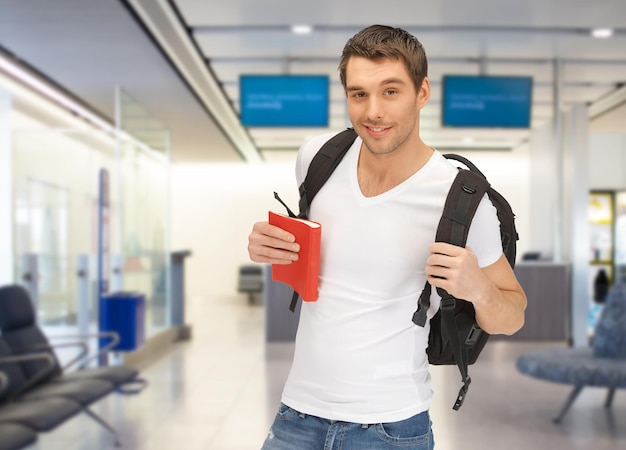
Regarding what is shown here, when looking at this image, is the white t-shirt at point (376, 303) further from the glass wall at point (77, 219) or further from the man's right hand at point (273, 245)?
the glass wall at point (77, 219)

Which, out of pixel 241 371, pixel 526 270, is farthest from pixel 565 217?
pixel 241 371

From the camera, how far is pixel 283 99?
7.81 m

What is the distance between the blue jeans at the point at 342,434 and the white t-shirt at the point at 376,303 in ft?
0.07

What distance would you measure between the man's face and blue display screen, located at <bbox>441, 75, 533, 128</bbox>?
6.76 metres

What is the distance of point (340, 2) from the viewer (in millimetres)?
6461

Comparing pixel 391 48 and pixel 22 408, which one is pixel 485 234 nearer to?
pixel 391 48

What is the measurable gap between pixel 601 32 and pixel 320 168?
22.5ft

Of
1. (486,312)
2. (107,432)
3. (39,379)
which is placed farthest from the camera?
(107,432)

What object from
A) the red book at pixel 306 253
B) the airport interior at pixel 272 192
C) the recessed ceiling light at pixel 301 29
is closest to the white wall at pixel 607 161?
the airport interior at pixel 272 192

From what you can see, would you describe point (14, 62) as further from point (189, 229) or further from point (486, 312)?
point (189, 229)

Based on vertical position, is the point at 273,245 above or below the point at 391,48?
below

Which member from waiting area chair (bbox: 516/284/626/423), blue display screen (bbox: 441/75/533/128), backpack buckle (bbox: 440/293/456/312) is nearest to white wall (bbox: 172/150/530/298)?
blue display screen (bbox: 441/75/533/128)

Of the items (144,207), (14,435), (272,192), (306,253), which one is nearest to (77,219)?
(144,207)

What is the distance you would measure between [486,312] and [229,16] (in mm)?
6008
